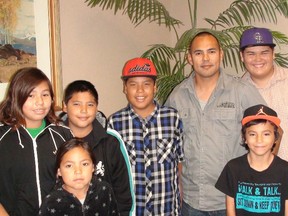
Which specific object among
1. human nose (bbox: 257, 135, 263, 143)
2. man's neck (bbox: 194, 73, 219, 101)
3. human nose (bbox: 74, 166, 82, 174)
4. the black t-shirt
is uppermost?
man's neck (bbox: 194, 73, 219, 101)

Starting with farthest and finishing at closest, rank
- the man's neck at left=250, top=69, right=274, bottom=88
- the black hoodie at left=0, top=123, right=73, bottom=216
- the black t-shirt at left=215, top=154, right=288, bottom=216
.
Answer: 1. the man's neck at left=250, top=69, right=274, bottom=88
2. the black t-shirt at left=215, top=154, right=288, bottom=216
3. the black hoodie at left=0, top=123, right=73, bottom=216

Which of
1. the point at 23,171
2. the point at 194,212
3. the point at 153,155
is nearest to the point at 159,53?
the point at 153,155

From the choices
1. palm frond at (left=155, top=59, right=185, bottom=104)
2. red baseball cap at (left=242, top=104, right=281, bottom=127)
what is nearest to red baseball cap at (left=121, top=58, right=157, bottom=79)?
palm frond at (left=155, top=59, right=185, bottom=104)

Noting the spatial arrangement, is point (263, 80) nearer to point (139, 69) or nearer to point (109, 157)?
point (139, 69)

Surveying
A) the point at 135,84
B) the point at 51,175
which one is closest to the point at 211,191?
the point at 135,84

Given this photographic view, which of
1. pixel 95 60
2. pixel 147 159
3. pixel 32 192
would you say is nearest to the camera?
pixel 32 192

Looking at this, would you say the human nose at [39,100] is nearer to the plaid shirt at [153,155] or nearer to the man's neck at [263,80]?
the plaid shirt at [153,155]

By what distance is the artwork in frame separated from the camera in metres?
2.28

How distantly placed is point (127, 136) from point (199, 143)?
46 cm

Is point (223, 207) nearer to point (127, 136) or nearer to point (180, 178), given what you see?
point (180, 178)

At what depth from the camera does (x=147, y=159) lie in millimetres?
2148

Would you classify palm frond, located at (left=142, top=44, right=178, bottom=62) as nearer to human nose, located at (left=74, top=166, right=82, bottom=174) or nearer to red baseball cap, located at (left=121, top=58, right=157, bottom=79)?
red baseball cap, located at (left=121, top=58, right=157, bottom=79)

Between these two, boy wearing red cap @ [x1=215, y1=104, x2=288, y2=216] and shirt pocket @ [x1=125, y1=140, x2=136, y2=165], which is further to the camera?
shirt pocket @ [x1=125, y1=140, x2=136, y2=165]

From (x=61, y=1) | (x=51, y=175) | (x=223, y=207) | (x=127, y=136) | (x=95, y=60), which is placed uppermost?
(x=61, y=1)
